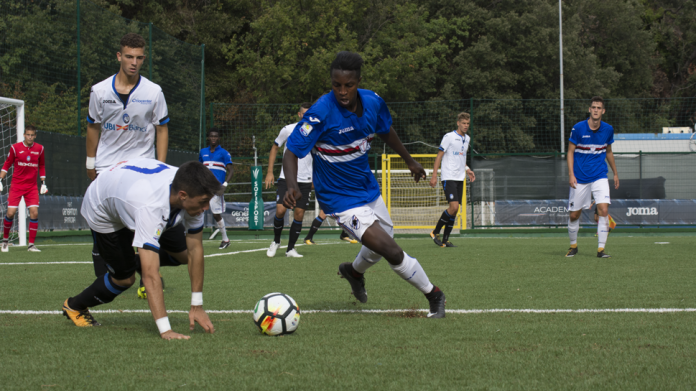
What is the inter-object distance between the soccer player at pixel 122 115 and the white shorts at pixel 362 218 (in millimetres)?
1805

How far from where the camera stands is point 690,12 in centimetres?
4534

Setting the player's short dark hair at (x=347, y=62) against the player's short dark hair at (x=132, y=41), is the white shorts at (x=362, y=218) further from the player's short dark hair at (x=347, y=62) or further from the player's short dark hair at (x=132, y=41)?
the player's short dark hair at (x=132, y=41)

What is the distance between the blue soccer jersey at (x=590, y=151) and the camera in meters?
9.47

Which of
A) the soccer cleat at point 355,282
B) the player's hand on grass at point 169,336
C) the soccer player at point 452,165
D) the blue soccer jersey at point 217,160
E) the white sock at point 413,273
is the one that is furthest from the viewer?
the blue soccer jersey at point 217,160

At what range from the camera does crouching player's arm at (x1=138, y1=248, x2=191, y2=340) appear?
12.0ft

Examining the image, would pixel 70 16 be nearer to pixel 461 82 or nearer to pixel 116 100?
pixel 116 100

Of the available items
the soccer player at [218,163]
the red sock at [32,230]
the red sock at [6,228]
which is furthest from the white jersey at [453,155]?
the red sock at [6,228]

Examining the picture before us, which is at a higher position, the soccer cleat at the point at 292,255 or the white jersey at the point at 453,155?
the white jersey at the point at 453,155

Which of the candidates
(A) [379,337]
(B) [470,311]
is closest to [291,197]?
(A) [379,337]

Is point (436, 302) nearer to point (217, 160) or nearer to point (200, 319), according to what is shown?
point (200, 319)

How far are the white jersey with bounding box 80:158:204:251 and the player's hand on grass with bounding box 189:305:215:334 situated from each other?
20.3 inches

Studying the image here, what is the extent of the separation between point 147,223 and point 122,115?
2133 mm

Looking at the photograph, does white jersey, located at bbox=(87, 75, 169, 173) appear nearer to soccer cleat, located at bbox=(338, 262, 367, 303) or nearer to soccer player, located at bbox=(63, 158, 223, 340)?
soccer player, located at bbox=(63, 158, 223, 340)

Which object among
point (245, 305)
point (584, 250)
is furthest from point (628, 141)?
point (245, 305)
